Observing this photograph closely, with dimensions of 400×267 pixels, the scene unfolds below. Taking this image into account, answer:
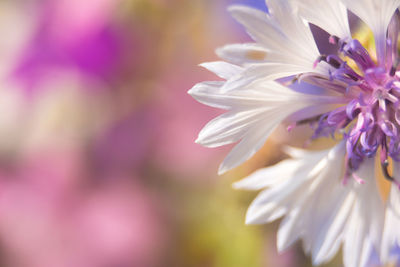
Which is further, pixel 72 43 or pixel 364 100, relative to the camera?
pixel 72 43

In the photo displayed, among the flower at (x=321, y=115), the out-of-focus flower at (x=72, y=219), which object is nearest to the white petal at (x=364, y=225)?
the flower at (x=321, y=115)

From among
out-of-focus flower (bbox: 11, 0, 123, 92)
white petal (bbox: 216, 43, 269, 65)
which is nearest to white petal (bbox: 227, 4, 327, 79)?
white petal (bbox: 216, 43, 269, 65)

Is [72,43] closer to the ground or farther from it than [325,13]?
farther from it

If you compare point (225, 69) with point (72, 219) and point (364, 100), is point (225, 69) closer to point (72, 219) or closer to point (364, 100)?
point (364, 100)

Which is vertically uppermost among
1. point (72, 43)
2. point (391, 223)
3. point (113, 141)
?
point (72, 43)

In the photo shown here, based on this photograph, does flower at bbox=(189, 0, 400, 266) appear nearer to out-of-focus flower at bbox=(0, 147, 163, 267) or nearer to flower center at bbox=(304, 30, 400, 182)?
flower center at bbox=(304, 30, 400, 182)

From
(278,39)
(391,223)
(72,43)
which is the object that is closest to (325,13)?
(278,39)

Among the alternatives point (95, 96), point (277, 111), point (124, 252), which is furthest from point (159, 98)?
point (277, 111)

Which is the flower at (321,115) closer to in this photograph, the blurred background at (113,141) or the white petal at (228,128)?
the white petal at (228,128)
